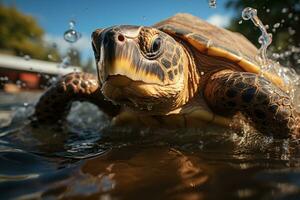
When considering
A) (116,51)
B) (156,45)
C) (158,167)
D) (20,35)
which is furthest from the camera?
(20,35)

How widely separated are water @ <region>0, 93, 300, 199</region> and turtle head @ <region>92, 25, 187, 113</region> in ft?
1.22

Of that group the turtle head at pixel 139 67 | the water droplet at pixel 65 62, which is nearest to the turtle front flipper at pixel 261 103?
the turtle head at pixel 139 67

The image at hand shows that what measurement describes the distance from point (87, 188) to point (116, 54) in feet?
2.92

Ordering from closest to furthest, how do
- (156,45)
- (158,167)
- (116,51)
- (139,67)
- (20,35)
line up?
(158,167)
(116,51)
(139,67)
(156,45)
(20,35)

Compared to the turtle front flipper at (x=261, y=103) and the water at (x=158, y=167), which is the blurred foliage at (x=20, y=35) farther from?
the turtle front flipper at (x=261, y=103)

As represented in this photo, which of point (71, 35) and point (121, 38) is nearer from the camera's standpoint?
point (121, 38)

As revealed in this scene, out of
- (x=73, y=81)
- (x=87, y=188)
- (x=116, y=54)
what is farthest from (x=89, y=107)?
(x=87, y=188)

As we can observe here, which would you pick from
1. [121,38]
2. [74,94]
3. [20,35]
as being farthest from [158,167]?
[20,35]

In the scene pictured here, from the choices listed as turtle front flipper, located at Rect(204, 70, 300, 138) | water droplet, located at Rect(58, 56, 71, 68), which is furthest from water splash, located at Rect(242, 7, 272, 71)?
water droplet, located at Rect(58, 56, 71, 68)

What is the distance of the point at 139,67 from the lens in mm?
2297

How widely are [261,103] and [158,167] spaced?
1.13 metres

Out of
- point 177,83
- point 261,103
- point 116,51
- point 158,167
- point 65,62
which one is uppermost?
point 65,62

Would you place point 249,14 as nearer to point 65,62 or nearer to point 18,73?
point 65,62

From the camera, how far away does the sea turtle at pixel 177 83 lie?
2.28 m
